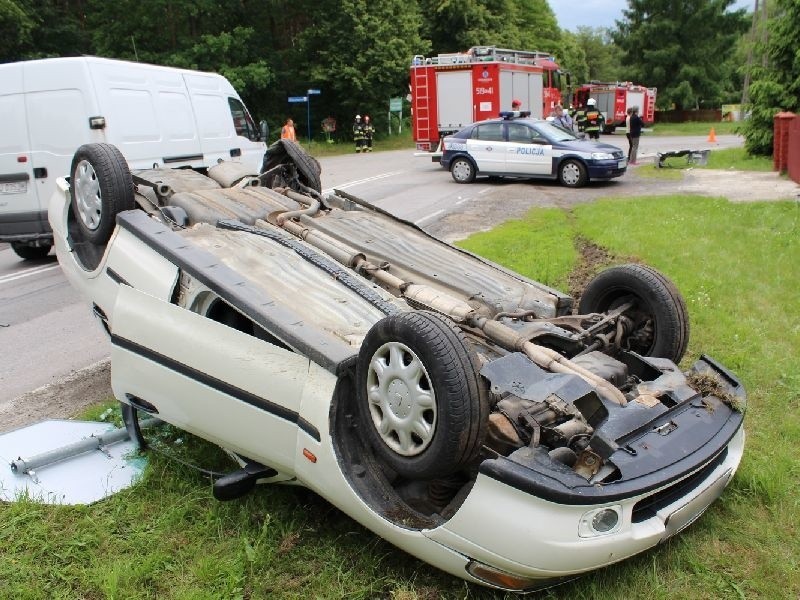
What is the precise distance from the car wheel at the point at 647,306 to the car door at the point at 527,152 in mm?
11520

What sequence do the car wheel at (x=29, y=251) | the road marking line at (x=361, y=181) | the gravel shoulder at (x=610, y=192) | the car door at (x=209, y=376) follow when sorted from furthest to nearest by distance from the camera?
the road marking line at (x=361, y=181)
the gravel shoulder at (x=610, y=192)
the car wheel at (x=29, y=251)
the car door at (x=209, y=376)

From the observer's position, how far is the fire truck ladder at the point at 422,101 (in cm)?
2198

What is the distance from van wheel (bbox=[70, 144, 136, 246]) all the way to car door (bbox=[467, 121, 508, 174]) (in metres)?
12.1

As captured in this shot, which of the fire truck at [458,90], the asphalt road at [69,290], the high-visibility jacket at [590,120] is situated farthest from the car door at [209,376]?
the high-visibility jacket at [590,120]

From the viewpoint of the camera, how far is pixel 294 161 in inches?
229

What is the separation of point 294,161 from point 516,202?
7.87m

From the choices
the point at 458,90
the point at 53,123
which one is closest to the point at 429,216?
the point at 53,123

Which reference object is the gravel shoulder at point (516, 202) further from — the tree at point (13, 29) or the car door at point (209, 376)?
the tree at point (13, 29)

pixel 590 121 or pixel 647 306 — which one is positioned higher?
pixel 590 121

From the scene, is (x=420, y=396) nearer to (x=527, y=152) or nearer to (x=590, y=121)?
(x=527, y=152)

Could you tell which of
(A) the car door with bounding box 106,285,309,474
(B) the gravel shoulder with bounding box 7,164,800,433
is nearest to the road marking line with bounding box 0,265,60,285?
(B) the gravel shoulder with bounding box 7,164,800,433

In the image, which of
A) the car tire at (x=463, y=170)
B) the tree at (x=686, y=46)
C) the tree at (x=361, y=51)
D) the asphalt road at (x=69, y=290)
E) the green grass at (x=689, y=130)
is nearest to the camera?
the asphalt road at (x=69, y=290)

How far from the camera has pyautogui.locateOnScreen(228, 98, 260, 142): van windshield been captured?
1155cm

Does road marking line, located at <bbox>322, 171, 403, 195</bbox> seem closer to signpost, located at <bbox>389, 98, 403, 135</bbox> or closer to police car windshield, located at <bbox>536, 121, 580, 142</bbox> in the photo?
police car windshield, located at <bbox>536, 121, 580, 142</bbox>
